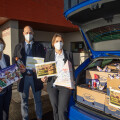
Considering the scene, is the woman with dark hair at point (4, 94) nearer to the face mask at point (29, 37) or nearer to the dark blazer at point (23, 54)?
the dark blazer at point (23, 54)

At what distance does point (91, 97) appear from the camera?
194cm

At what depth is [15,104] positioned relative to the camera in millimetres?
3572

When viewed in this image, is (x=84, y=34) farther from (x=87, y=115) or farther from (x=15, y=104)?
(x=15, y=104)

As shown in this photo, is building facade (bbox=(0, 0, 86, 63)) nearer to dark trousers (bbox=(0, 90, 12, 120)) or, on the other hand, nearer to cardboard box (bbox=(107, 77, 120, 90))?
dark trousers (bbox=(0, 90, 12, 120))

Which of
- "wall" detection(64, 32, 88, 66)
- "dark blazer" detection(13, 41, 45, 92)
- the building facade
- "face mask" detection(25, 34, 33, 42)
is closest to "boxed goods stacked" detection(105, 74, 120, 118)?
"dark blazer" detection(13, 41, 45, 92)

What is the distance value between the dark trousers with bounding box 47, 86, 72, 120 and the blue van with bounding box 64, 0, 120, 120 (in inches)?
4.1

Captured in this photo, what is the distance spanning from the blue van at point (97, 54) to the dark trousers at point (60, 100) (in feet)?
0.34

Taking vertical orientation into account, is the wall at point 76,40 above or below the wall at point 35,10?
below

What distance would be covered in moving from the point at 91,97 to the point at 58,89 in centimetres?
56

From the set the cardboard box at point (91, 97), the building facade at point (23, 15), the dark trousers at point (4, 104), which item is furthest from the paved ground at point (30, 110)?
the building facade at point (23, 15)

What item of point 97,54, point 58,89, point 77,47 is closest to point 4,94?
point 58,89

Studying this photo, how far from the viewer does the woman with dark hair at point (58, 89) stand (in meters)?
2.04

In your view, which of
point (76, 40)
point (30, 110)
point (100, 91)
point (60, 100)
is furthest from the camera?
point (76, 40)

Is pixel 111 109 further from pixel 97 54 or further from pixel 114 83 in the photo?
pixel 97 54
